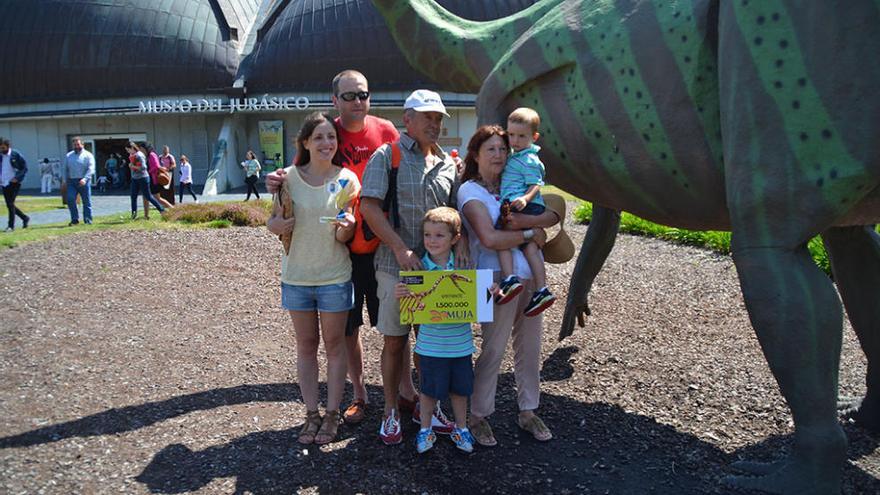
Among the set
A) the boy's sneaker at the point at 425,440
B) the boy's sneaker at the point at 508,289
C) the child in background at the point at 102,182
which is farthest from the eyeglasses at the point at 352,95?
the child in background at the point at 102,182

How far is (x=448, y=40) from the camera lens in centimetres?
446

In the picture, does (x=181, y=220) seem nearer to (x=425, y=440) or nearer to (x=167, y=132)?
(x=425, y=440)

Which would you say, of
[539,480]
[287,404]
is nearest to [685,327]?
[539,480]

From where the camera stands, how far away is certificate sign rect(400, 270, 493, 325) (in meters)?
3.16

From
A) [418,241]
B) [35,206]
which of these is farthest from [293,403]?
[35,206]

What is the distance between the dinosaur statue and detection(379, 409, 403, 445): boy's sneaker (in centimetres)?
166

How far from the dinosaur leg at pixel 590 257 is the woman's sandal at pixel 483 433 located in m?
1.74

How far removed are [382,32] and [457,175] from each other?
72.1ft

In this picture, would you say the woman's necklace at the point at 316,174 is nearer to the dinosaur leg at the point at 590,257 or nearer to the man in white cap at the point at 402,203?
the man in white cap at the point at 402,203

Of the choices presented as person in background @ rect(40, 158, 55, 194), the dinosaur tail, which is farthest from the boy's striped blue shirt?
person in background @ rect(40, 158, 55, 194)

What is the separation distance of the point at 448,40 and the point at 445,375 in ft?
7.72

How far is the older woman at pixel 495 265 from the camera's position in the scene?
3271mm

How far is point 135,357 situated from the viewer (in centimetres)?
500

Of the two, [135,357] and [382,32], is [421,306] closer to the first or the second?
[135,357]
